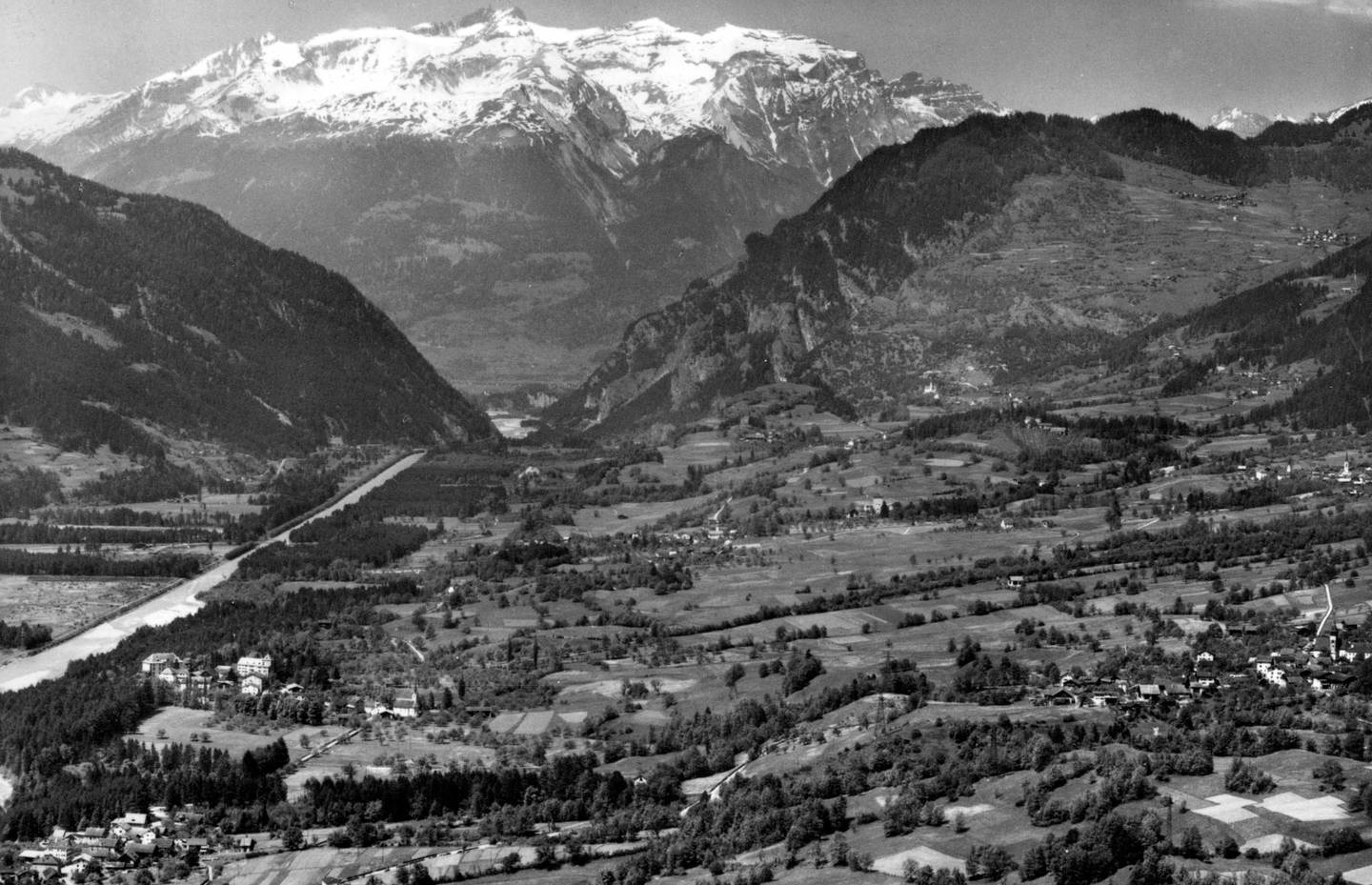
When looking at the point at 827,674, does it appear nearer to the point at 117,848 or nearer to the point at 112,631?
the point at 117,848

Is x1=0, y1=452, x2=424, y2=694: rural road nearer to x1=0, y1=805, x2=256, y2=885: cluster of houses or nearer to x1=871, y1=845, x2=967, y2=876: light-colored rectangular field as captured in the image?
x1=0, y1=805, x2=256, y2=885: cluster of houses

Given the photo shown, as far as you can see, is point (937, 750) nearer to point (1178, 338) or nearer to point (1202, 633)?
point (1202, 633)

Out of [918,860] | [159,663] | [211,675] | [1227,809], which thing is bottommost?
[918,860]

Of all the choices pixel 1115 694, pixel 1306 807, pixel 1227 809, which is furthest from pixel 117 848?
pixel 1306 807

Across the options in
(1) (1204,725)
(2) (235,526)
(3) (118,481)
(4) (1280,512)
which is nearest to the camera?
(1) (1204,725)

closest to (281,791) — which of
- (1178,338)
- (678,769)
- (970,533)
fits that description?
(678,769)

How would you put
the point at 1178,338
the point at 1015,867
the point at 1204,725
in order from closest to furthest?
the point at 1015,867 < the point at 1204,725 < the point at 1178,338

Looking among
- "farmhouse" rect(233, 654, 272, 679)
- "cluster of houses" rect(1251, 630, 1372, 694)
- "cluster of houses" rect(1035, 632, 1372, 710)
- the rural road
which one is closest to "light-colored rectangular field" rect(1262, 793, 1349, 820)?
"cluster of houses" rect(1035, 632, 1372, 710)
